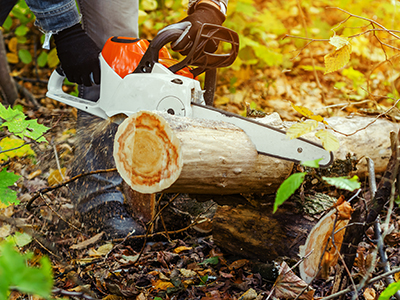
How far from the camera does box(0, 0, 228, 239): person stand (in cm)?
209

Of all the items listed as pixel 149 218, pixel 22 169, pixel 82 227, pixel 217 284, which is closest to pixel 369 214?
pixel 217 284

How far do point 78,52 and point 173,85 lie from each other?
0.88 m

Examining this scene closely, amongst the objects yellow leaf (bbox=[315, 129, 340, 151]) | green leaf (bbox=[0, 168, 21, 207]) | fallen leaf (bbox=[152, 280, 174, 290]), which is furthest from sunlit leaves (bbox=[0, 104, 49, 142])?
yellow leaf (bbox=[315, 129, 340, 151])

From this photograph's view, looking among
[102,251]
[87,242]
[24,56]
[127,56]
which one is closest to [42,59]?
[24,56]

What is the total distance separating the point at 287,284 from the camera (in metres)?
1.57

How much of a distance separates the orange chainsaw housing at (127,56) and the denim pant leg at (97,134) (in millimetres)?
443

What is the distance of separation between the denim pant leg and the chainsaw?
0.32m

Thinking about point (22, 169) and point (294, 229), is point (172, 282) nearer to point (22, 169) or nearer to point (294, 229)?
point (294, 229)

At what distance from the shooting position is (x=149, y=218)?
7.52ft

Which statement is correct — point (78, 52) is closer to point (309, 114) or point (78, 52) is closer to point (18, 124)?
point (18, 124)

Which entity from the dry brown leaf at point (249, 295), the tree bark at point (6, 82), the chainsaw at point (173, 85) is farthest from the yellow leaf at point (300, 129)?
the tree bark at point (6, 82)

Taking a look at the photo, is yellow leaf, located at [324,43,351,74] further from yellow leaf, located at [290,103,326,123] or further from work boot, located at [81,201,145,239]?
work boot, located at [81,201,145,239]

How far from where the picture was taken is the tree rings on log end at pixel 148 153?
4.40 ft

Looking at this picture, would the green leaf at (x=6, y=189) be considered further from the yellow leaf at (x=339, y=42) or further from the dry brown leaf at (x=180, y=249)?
the yellow leaf at (x=339, y=42)
